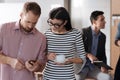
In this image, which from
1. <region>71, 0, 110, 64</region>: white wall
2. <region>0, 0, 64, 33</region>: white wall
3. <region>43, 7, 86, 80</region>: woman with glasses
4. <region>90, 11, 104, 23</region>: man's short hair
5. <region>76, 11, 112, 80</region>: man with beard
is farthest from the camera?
<region>0, 0, 64, 33</region>: white wall

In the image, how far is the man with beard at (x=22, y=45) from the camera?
1.40 meters

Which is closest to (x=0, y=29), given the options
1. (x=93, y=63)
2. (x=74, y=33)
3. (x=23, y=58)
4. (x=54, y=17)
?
(x=23, y=58)

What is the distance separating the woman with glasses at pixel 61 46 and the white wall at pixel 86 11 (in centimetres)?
118

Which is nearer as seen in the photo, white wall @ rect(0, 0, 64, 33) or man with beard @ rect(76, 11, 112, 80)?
man with beard @ rect(76, 11, 112, 80)

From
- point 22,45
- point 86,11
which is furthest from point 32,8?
point 86,11

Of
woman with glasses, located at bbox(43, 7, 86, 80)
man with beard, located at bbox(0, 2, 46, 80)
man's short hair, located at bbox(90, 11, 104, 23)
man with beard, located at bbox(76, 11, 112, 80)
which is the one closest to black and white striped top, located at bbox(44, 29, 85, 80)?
woman with glasses, located at bbox(43, 7, 86, 80)

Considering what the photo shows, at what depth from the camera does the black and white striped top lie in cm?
159

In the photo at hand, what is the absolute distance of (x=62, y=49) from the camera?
5.26 ft

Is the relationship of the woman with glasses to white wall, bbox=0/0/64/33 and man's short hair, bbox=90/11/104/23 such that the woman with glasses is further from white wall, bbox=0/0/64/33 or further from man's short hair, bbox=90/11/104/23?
white wall, bbox=0/0/64/33

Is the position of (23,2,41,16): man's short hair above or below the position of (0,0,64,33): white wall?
above

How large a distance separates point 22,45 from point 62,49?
30 centimetres

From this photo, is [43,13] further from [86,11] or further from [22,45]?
[22,45]

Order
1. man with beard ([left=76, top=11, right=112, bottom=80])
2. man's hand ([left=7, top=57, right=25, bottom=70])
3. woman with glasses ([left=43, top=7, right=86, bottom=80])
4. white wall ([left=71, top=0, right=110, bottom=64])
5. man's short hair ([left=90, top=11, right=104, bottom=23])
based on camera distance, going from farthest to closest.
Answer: white wall ([left=71, top=0, right=110, bottom=64]), man's short hair ([left=90, top=11, right=104, bottom=23]), man with beard ([left=76, top=11, right=112, bottom=80]), woman with glasses ([left=43, top=7, right=86, bottom=80]), man's hand ([left=7, top=57, right=25, bottom=70])

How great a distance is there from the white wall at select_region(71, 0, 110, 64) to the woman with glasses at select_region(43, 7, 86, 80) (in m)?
1.18
